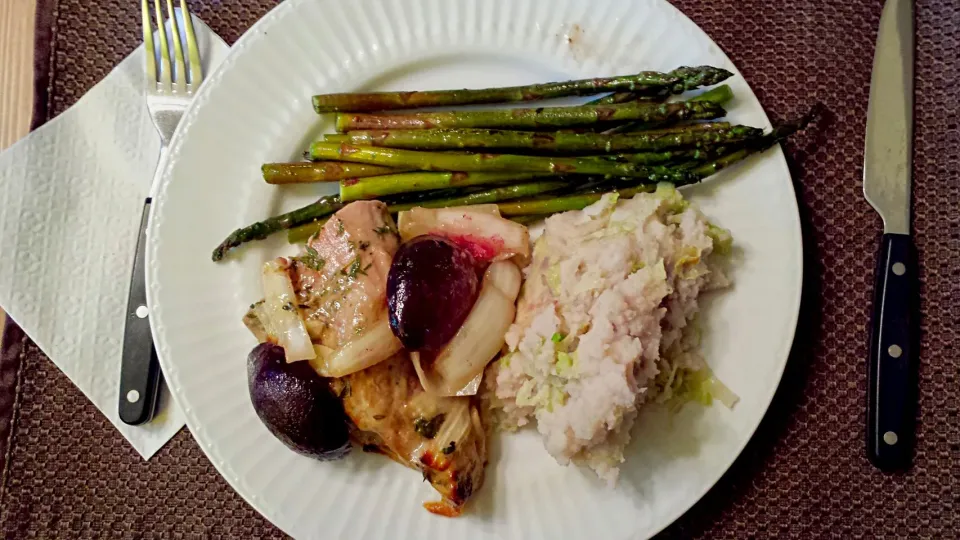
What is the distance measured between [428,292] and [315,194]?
3.04 ft

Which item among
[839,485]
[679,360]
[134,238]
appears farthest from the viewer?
[134,238]

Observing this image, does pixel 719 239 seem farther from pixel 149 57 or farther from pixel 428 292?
pixel 149 57

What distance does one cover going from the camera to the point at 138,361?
2.93 m

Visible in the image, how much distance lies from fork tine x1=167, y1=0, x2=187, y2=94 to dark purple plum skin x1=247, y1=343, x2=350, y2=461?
1.40m

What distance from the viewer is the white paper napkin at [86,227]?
2.98m

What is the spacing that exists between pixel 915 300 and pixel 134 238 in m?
3.68

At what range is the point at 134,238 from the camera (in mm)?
3094

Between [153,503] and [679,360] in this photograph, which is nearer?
[679,360]

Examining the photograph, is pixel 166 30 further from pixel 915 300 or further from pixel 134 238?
pixel 915 300

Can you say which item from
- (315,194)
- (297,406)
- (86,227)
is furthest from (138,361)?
(315,194)

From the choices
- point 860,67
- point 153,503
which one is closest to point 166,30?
point 153,503

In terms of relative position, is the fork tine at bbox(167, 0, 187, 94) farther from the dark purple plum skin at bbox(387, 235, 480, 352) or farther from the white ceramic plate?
the dark purple plum skin at bbox(387, 235, 480, 352)

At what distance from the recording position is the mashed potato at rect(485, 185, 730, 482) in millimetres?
2371

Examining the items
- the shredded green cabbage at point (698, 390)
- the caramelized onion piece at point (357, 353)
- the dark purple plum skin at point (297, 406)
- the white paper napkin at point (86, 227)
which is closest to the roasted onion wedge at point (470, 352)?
the caramelized onion piece at point (357, 353)
